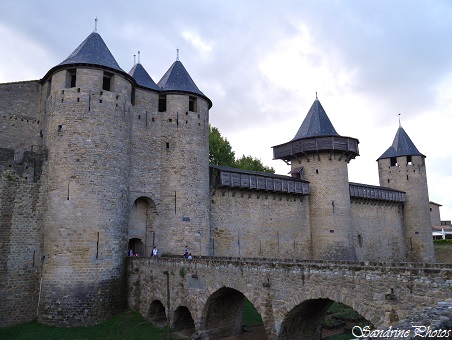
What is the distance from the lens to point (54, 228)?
16.2m

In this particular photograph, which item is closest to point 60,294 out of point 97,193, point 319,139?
point 97,193

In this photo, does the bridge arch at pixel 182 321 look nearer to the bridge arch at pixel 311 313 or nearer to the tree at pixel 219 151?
the bridge arch at pixel 311 313

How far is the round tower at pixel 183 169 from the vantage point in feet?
63.7

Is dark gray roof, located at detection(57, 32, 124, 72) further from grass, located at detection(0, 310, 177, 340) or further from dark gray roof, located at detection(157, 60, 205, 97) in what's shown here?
grass, located at detection(0, 310, 177, 340)

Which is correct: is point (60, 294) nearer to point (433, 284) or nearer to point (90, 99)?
point (90, 99)

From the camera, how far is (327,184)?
82.8 feet

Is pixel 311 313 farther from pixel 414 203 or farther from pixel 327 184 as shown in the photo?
pixel 414 203

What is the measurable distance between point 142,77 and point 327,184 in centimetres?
1354

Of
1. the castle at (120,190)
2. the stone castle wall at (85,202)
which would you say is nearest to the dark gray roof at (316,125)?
the castle at (120,190)

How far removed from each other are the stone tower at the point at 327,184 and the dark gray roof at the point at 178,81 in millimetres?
8604

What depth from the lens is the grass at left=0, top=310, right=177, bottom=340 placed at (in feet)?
46.4

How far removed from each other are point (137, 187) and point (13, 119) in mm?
7107

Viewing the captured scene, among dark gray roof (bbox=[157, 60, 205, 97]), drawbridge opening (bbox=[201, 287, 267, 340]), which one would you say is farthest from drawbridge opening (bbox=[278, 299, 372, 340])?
dark gray roof (bbox=[157, 60, 205, 97])

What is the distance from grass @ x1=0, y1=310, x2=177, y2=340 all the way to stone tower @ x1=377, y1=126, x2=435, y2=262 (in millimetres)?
25197
